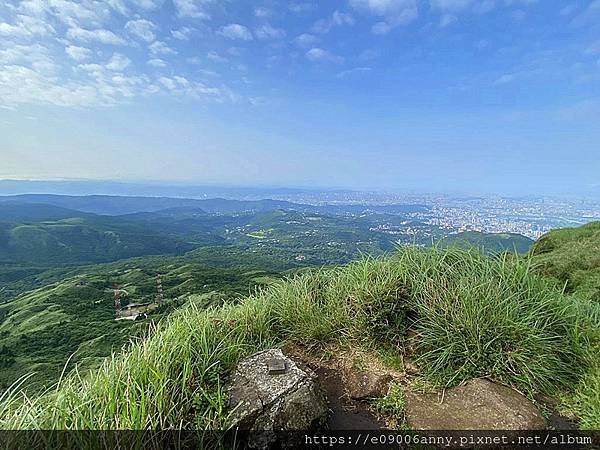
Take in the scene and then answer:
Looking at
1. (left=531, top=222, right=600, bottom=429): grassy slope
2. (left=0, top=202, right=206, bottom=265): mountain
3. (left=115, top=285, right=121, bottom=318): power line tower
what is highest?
(left=531, top=222, right=600, bottom=429): grassy slope

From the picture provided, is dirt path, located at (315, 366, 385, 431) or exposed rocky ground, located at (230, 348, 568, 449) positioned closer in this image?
exposed rocky ground, located at (230, 348, 568, 449)

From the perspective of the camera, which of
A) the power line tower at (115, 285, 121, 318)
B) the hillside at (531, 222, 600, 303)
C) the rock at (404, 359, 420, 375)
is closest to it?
the rock at (404, 359, 420, 375)

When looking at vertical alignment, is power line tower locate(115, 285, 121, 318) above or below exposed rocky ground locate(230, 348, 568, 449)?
below

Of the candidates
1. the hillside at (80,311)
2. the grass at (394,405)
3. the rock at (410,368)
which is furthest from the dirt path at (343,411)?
the hillside at (80,311)

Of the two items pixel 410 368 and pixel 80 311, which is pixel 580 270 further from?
pixel 80 311

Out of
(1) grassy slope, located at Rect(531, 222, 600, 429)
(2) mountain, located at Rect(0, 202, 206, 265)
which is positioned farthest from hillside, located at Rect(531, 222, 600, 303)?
(2) mountain, located at Rect(0, 202, 206, 265)

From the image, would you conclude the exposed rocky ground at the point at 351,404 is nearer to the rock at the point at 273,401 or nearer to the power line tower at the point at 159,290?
the rock at the point at 273,401

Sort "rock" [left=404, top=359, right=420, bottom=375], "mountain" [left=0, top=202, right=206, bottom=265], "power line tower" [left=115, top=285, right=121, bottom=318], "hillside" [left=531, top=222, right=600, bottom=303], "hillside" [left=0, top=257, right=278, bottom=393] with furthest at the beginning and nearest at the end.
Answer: "mountain" [left=0, top=202, right=206, bottom=265] < "power line tower" [left=115, top=285, right=121, bottom=318] < "hillside" [left=0, top=257, right=278, bottom=393] < "hillside" [left=531, top=222, right=600, bottom=303] < "rock" [left=404, top=359, right=420, bottom=375]

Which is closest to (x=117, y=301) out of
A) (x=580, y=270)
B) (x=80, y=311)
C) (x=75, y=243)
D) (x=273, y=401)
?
(x=80, y=311)

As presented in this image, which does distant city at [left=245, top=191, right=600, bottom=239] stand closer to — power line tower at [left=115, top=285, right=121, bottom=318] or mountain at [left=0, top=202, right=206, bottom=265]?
power line tower at [left=115, top=285, right=121, bottom=318]
